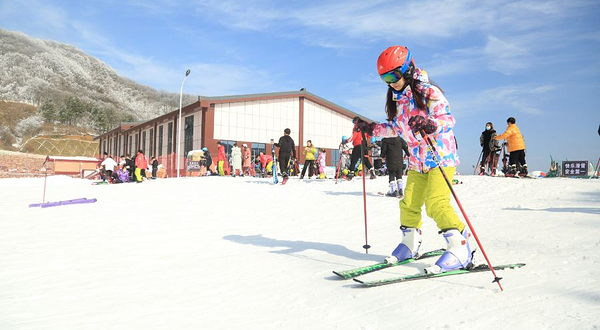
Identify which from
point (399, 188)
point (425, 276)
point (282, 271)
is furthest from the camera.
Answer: point (399, 188)

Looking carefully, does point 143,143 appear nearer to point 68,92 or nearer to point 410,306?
point 410,306

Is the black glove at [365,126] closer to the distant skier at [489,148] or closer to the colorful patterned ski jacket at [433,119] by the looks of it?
the colorful patterned ski jacket at [433,119]

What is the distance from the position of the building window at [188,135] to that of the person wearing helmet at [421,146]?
26714 mm

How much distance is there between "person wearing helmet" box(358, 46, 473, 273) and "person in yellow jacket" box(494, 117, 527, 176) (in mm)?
9854

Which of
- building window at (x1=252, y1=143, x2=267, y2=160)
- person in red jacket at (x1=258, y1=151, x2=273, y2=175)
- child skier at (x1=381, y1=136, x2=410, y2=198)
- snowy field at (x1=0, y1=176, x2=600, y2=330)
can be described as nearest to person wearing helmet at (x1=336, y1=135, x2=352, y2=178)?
child skier at (x1=381, y1=136, x2=410, y2=198)

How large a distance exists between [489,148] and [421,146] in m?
12.0

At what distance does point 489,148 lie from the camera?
1441 centimetres

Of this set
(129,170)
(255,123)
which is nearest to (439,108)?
(129,170)

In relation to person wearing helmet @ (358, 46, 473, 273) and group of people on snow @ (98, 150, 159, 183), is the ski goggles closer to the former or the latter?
person wearing helmet @ (358, 46, 473, 273)

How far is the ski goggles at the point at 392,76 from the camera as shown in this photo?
12.4 feet

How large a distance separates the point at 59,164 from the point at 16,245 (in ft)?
88.6

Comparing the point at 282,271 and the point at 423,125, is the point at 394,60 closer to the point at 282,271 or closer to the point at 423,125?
the point at 423,125

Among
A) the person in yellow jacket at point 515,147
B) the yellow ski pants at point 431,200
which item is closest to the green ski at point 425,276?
the yellow ski pants at point 431,200

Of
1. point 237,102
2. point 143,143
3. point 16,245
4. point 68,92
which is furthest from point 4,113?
point 16,245
